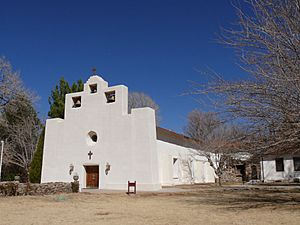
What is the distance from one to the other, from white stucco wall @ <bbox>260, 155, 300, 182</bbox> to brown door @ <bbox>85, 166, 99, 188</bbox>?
15181 mm

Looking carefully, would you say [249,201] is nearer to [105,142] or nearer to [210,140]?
[105,142]

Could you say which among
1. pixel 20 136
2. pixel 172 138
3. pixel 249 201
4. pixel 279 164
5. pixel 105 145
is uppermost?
pixel 20 136

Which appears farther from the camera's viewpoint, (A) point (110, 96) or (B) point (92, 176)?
(A) point (110, 96)

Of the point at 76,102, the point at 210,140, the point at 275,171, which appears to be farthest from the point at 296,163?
the point at 76,102

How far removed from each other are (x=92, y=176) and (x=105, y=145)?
8.22 ft

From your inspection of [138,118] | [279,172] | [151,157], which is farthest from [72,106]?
[279,172]

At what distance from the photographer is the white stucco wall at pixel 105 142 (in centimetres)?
1972

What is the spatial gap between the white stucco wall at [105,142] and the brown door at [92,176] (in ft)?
1.04

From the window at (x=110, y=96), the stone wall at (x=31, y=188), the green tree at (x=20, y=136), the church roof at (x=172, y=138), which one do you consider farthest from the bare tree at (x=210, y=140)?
the green tree at (x=20, y=136)

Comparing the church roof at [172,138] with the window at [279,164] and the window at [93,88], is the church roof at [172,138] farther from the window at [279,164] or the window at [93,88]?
the window at [279,164]

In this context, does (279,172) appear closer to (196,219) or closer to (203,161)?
(203,161)

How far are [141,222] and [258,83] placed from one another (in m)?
4.68

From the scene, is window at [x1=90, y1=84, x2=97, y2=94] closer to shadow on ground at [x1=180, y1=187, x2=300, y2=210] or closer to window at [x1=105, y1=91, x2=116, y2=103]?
window at [x1=105, y1=91, x2=116, y2=103]

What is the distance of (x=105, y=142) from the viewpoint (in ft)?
69.7
